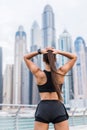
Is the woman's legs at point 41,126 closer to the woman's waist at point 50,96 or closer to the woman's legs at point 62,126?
the woman's legs at point 62,126

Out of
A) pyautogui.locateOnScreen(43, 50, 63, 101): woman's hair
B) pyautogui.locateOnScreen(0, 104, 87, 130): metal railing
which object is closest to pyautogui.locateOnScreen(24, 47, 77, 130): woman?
pyautogui.locateOnScreen(43, 50, 63, 101): woman's hair

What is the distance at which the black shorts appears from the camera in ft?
9.94

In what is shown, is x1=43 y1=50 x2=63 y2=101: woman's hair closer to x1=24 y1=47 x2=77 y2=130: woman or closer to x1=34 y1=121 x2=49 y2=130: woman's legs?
x1=24 y1=47 x2=77 y2=130: woman

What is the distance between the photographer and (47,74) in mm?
3100

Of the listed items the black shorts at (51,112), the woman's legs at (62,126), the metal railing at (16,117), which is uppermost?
the black shorts at (51,112)

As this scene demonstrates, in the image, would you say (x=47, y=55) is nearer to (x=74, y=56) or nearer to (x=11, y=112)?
(x=74, y=56)

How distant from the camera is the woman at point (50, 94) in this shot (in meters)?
3.03

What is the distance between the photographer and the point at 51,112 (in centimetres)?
306

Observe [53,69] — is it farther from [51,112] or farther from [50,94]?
[51,112]

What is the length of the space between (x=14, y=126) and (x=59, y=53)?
6.61 meters

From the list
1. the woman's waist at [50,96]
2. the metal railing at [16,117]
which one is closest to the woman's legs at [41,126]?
the woman's waist at [50,96]

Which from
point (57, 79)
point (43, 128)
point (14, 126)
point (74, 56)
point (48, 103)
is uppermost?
point (74, 56)

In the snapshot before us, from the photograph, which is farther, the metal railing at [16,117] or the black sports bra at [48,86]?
the metal railing at [16,117]

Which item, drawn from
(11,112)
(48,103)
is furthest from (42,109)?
(11,112)
